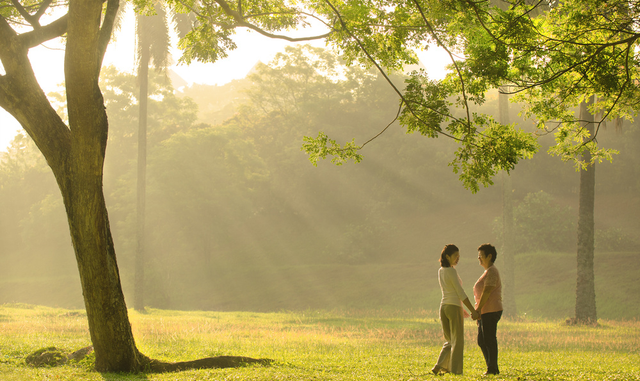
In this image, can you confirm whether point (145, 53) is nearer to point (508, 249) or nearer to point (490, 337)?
point (508, 249)

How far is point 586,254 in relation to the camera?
17125 mm

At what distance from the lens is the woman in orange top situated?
619 centimetres

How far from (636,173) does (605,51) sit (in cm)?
3342

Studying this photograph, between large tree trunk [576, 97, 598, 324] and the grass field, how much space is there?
75 cm

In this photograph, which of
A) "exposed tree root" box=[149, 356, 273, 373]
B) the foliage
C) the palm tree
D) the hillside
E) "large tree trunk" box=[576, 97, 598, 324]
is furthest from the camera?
the foliage

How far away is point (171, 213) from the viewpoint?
3538 cm

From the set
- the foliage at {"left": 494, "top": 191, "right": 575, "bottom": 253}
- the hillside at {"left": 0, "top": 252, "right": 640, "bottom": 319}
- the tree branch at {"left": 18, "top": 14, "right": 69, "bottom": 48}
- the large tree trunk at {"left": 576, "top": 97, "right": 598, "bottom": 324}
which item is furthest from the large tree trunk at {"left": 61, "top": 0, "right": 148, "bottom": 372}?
the foliage at {"left": 494, "top": 191, "right": 575, "bottom": 253}

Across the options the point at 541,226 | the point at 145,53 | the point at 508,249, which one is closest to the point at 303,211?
the point at 541,226

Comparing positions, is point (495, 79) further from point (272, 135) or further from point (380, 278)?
point (272, 135)

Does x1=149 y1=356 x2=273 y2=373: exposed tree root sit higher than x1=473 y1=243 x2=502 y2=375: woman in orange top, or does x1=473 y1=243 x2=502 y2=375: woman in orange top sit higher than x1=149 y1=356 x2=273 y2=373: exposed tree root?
x1=473 y1=243 x2=502 y2=375: woman in orange top

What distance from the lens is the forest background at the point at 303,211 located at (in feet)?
95.4

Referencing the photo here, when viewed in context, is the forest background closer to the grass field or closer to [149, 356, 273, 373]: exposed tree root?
the grass field

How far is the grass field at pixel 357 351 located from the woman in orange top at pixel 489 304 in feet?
1.21

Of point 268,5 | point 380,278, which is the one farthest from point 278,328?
point 380,278
